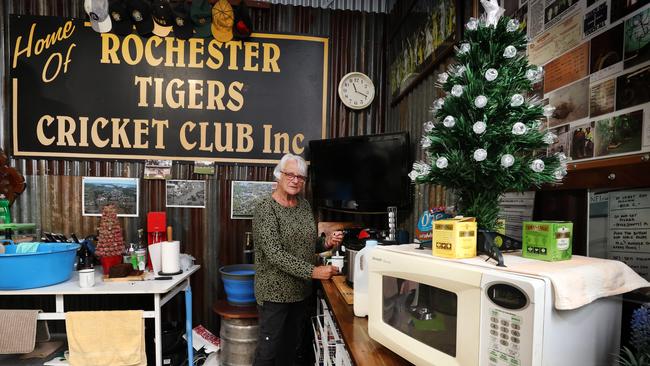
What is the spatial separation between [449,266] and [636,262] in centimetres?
57

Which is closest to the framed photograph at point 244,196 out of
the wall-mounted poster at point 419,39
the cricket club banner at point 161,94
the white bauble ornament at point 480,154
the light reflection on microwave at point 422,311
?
the cricket club banner at point 161,94

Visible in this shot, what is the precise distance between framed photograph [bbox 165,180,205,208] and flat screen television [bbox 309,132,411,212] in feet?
3.40

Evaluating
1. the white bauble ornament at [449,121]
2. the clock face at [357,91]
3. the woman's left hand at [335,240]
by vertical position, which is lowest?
the woman's left hand at [335,240]

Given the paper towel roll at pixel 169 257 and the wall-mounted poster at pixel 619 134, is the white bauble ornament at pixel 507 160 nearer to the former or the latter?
the wall-mounted poster at pixel 619 134

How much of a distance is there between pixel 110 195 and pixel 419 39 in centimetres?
288

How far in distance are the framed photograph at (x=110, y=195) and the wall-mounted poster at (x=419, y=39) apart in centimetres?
250

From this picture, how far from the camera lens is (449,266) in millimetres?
855

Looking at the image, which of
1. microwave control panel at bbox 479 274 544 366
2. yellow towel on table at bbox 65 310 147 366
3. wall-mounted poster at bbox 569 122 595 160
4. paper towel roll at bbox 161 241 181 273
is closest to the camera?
microwave control panel at bbox 479 274 544 366

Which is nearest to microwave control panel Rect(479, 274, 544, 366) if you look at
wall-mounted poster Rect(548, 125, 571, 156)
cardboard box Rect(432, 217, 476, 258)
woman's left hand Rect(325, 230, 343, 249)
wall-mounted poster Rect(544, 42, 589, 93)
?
cardboard box Rect(432, 217, 476, 258)

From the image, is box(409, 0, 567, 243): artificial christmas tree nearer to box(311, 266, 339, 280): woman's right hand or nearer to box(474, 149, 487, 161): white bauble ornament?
box(474, 149, 487, 161): white bauble ornament

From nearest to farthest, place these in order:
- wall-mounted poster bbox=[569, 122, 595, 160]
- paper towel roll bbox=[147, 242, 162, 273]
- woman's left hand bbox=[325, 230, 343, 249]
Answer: wall-mounted poster bbox=[569, 122, 595, 160] → woman's left hand bbox=[325, 230, 343, 249] → paper towel roll bbox=[147, 242, 162, 273]

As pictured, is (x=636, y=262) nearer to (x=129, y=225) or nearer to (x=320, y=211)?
(x=320, y=211)

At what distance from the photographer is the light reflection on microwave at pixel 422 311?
88 cm

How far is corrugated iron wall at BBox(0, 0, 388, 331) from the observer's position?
294 centimetres
